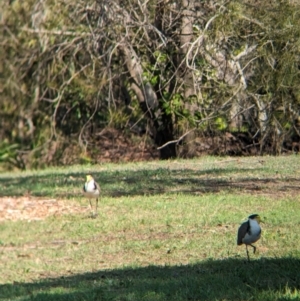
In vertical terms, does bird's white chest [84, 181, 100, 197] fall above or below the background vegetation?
below

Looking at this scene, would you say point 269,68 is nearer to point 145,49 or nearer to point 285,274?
point 145,49

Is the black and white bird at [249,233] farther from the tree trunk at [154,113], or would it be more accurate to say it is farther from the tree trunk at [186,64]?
the tree trunk at [154,113]

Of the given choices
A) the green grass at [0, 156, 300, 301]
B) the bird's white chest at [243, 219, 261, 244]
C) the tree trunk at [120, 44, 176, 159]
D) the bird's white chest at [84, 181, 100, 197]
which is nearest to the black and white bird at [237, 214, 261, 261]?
the bird's white chest at [243, 219, 261, 244]

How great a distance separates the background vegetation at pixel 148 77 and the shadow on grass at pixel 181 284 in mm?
5447

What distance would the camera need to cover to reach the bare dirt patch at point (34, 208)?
14.0m

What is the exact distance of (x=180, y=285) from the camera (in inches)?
336

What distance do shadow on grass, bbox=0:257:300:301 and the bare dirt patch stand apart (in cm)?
407

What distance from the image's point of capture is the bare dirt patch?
46.1 ft

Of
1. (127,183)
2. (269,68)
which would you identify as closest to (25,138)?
(127,183)

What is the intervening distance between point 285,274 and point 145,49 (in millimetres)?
12193

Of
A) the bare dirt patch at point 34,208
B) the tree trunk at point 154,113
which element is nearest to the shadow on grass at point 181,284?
the bare dirt patch at point 34,208

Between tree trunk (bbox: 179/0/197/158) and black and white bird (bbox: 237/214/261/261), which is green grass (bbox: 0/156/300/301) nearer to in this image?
black and white bird (bbox: 237/214/261/261)

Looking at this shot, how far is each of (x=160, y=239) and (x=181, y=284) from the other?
10.7 feet

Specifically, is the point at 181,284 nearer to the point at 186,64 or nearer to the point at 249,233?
the point at 249,233
